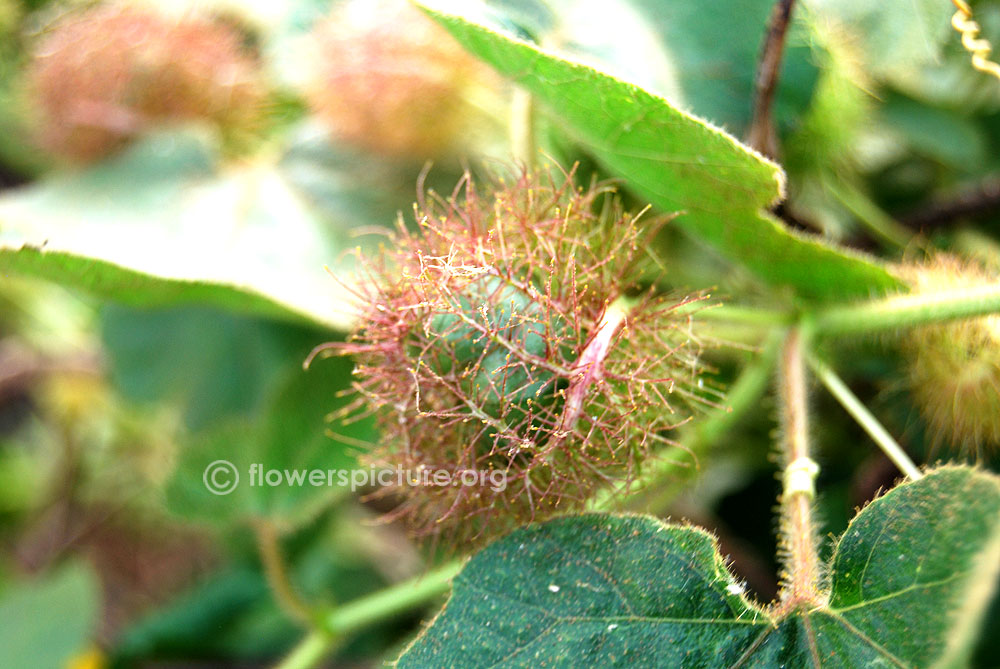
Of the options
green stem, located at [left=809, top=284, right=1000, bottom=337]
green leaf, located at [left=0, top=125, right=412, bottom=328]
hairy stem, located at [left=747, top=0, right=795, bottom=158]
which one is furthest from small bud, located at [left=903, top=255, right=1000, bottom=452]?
green leaf, located at [left=0, top=125, right=412, bottom=328]

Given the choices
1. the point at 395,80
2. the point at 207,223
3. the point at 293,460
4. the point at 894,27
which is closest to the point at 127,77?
the point at 207,223

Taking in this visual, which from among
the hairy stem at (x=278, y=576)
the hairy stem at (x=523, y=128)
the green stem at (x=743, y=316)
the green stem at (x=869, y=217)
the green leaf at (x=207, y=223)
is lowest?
the hairy stem at (x=278, y=576)

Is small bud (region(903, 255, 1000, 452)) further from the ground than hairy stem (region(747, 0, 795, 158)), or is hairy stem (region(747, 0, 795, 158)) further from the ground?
hairy stem (region(747, 0, 795, 158))

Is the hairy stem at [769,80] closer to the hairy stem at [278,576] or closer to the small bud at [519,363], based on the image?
the small bud at [519,363]

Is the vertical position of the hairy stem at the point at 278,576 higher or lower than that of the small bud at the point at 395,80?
lower

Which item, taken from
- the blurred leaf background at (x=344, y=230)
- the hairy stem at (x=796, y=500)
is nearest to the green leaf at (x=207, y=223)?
the blurred leaf background at (x=344, y=230)

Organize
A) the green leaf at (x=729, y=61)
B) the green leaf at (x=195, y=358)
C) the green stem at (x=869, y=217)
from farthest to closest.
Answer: the green leaf at (x=195, y=358) → the green stem at (x=869, y=217) → the green leaf at (x=729, y=61)

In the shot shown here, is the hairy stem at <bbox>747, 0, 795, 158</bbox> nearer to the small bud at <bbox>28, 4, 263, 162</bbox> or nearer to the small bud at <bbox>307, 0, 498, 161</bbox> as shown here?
the small bud at <bbox>307, 0, 498, 161</bbox>
